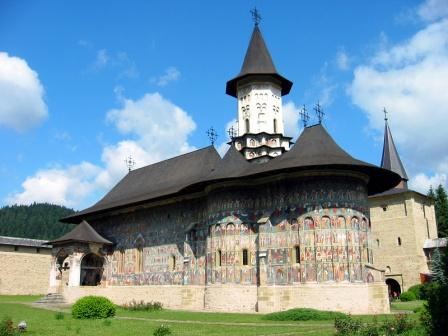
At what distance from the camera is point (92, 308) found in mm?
16625

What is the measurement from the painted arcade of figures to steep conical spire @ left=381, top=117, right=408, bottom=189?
20.9 m

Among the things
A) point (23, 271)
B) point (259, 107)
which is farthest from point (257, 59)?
point (23, 271)

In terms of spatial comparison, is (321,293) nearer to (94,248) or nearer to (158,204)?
(158,204)

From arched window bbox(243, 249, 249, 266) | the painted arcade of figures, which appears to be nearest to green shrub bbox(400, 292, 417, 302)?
the painted arcade of figures

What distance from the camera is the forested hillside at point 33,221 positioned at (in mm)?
89312

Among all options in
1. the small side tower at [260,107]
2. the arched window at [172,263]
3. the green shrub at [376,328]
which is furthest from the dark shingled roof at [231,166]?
the green shrub at [376,328]

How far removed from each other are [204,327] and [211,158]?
46.7ft

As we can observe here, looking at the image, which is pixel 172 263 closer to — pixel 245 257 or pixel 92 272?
pixel 245 257

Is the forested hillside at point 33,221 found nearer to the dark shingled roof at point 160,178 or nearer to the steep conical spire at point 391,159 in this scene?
the dark shingled roof at point 160,178

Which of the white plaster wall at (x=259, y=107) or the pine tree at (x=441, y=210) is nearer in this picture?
the white plaster wall at (x=259, y=107)

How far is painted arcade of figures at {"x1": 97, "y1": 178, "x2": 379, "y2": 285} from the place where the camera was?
64.8ft

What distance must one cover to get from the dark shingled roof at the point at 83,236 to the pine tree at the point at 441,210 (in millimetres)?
32587

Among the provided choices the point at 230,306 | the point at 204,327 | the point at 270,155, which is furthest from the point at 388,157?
the point at 204,327

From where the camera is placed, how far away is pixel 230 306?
21062mm
